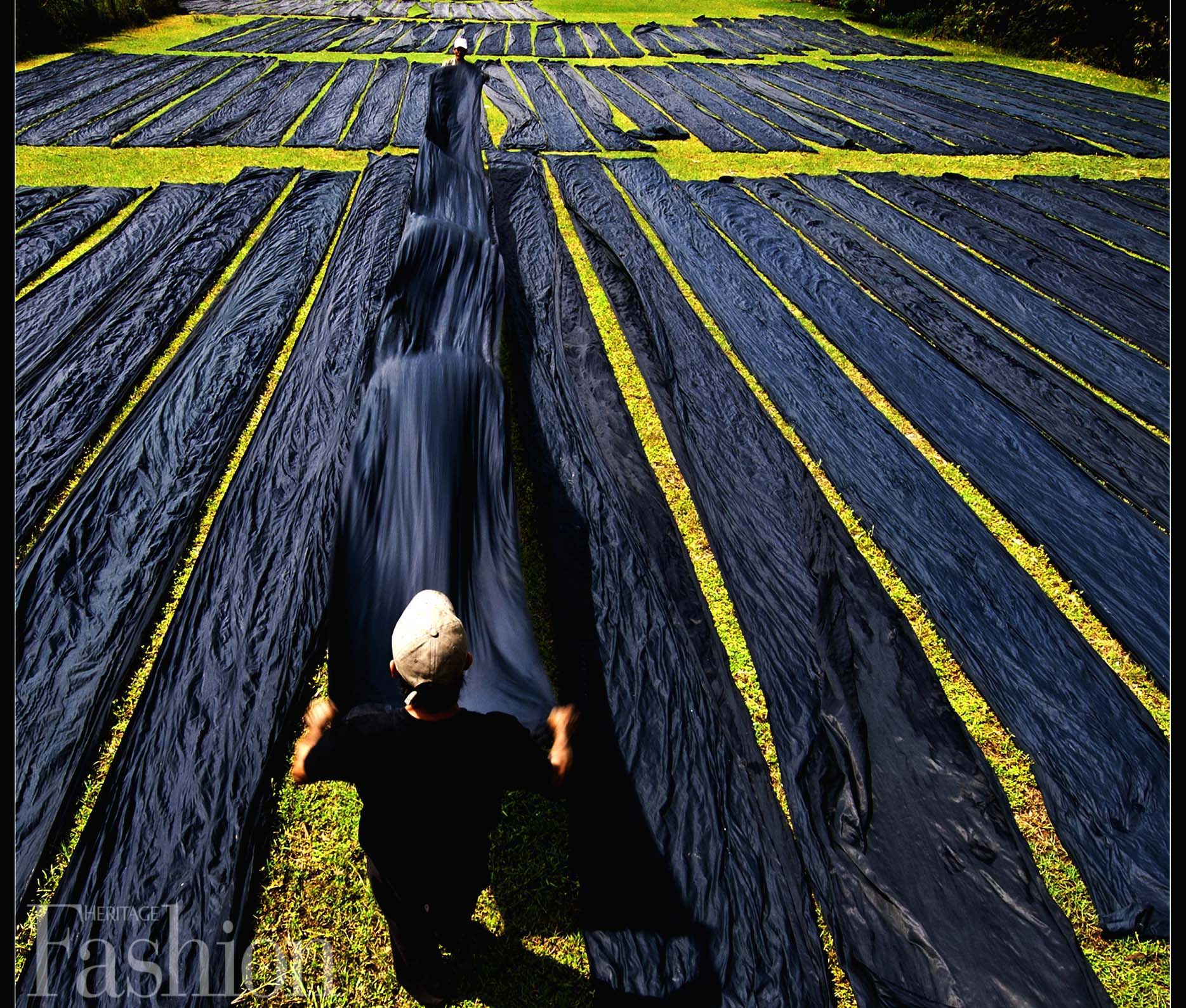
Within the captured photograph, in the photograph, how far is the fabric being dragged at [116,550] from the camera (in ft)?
7.32

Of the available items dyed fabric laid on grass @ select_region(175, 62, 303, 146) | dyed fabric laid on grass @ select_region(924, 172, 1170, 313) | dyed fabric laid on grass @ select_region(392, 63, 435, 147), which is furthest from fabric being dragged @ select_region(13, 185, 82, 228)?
dyed fabric laid on grass @ select_region(924, 172, 1170, 313)

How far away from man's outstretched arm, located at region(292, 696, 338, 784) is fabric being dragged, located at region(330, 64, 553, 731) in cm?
18

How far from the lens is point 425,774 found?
146cm

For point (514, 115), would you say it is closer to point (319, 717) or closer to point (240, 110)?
point (240, 110)

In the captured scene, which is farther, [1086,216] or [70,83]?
[70,83]

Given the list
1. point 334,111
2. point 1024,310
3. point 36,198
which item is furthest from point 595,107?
point 1024,310

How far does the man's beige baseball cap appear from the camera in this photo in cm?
137

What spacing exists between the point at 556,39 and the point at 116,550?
13980 mm

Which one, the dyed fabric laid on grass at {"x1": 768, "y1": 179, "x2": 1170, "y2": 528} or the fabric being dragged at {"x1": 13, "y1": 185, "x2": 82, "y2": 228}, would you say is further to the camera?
the fabric being dragged at {"x1": 13, "y1": 185, "x2": 82, "y2": 228}

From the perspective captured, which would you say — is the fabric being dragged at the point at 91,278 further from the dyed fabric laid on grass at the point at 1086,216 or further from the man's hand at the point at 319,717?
the dyed fabric laid on grass at the point at 1086,216

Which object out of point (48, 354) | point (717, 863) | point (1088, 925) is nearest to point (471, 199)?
point (48, 354)

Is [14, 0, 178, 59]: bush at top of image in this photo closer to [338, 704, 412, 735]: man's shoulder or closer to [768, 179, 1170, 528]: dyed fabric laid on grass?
[768, 179, 1170, 528]: dyed fabric laid on grass

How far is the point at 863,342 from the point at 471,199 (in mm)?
2599
